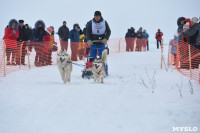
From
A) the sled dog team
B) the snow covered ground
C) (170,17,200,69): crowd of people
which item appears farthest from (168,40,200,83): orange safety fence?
the sled dog team

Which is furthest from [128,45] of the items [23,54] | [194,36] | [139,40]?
[194,36]

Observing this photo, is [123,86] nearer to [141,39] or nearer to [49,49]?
[49,49]

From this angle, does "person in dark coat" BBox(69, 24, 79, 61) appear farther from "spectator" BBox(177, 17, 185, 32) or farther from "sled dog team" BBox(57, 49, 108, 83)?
"sled dog team" BBox(57, 49, 108, 83)

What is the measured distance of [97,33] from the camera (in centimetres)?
582

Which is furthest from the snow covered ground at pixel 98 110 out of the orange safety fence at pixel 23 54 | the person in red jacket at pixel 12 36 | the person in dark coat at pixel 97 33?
the person in red jacket at pixel 12 36

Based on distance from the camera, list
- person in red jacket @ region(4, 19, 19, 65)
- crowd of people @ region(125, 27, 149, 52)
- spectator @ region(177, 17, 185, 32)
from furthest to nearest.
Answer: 1. crowd of people @ region(125, 27, 149, 52)
2. person in red jacket @ region(4, 19, 19, 65)
3. spectator @ region(177, 17, 185, 32)

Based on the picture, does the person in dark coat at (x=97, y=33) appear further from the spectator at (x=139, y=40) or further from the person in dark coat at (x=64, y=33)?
the spectator at (x=139, y=40)

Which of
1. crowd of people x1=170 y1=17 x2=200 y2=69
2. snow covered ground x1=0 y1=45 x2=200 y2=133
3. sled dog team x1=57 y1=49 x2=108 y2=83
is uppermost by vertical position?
crowd of people x1=170 y1=17 x2=200 y2=69

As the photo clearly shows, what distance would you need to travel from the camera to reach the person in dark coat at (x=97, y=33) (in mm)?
5630

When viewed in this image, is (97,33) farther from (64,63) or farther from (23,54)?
(23,54)

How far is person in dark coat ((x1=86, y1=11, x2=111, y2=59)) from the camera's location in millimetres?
5630

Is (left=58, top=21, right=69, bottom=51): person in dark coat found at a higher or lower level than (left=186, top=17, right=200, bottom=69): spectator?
higher

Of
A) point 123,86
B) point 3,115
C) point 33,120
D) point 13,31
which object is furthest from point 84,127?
point 13,31

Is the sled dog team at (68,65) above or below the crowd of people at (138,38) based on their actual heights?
below
